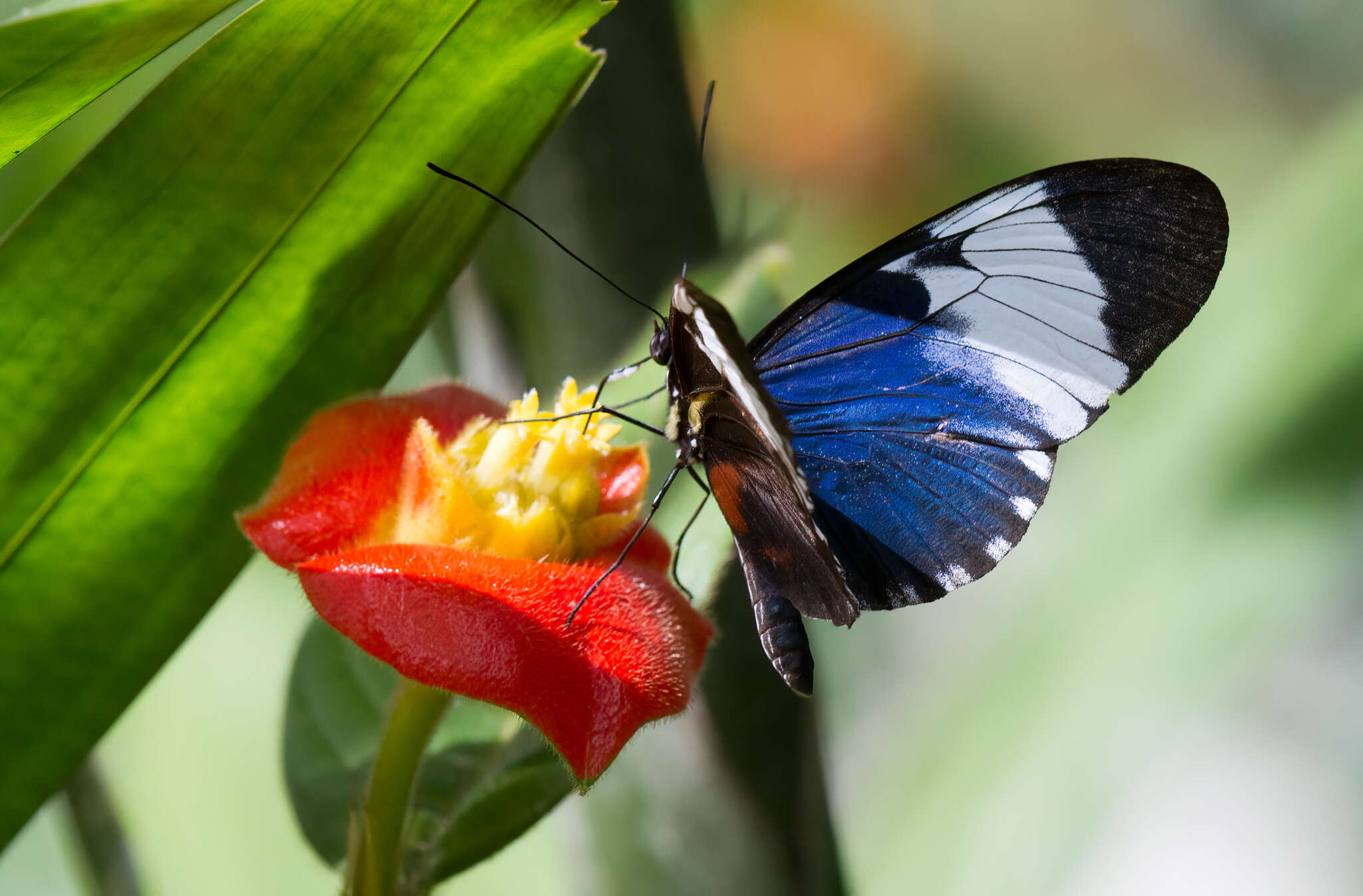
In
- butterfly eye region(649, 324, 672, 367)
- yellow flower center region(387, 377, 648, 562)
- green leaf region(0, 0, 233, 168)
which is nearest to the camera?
green leaf region(0, 0, 233, 168)

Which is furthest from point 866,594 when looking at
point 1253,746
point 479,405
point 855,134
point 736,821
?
point 855,134

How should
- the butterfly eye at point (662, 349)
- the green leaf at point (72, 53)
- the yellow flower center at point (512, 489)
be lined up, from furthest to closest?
the butterfly eye at point (662, 349)
the yellow flower center at point (512, 489)
the green leaf at point (72, 53)

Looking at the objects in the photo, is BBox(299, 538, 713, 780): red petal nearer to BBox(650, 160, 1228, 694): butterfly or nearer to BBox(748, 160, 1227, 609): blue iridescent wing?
BBox(650, 160, 1228, 694): butterfly

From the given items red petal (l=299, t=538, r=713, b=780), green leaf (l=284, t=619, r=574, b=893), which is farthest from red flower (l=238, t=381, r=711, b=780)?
green leaf (l=284, t=619, r=574, b=893)

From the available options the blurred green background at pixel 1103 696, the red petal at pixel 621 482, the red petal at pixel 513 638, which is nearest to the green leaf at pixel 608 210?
the blurred green background at pixel 1103 696

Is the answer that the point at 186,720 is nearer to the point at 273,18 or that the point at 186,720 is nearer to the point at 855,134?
the point at 273,18

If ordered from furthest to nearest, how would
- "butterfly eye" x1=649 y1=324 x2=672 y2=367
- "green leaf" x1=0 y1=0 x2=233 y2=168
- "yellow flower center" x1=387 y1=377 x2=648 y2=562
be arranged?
"butterfly eye" x1=649 y1=324 x2=672 y2=367 → "yellow flower center" x1=387 y1=377 x2=648 y2=562 → "green leaf" x1=0 y1=0 x2=233 y2=168

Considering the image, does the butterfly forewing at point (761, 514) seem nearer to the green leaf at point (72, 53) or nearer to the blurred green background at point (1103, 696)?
the blurred green background at point (1103, 696)
